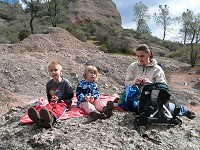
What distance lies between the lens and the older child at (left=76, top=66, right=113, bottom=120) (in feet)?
13.4

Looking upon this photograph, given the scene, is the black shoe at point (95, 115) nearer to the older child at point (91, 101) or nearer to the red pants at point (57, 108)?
the older child at point (91, 101)

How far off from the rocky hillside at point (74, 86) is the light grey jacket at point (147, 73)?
1.98ft

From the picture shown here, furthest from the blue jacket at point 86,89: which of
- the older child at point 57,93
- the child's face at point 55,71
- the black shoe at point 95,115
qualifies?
the black shoe at point 95,115

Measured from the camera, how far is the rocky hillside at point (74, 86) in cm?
364

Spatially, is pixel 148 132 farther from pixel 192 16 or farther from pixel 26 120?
pixel 192 16

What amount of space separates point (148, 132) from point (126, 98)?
63cm

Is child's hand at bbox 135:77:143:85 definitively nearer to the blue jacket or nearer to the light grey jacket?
the light grey jacket

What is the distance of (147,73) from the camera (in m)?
4.48

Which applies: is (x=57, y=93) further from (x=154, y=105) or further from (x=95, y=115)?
(x=154, y=105)

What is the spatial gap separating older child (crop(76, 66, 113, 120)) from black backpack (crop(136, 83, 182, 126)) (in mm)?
448

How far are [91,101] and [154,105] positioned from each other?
3.21 feet

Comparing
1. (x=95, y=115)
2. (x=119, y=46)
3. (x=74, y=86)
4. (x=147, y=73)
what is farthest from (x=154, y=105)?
(x=119, y=46)

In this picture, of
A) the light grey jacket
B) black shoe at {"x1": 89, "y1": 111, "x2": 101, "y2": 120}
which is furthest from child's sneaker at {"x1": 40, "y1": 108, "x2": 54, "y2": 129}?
the light grey jacket

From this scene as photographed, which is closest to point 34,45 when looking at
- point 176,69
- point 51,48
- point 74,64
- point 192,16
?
point 51,48
